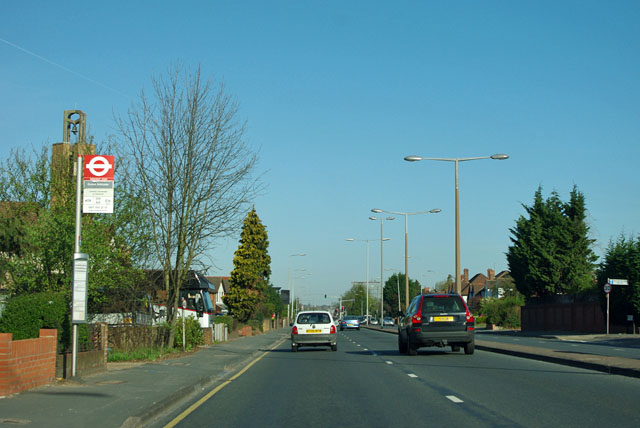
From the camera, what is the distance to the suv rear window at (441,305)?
21.7m

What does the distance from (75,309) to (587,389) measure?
9.29 meters

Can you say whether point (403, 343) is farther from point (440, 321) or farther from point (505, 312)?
point (505, 312)

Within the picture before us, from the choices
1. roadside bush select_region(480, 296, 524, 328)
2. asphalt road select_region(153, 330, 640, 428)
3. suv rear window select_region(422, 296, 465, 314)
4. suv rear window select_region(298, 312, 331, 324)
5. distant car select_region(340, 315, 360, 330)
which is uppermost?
suv rear window select_region(422, 296, 465, 314)

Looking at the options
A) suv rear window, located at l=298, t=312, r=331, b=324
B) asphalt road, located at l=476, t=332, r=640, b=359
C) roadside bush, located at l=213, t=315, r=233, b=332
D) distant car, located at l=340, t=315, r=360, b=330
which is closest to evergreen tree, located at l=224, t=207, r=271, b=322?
distant car, located at l=340, t=315, r=360, b=330

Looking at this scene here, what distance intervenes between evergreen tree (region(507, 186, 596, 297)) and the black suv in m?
42.8

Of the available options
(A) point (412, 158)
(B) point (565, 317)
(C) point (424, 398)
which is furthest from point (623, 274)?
(C) point (424, 398)

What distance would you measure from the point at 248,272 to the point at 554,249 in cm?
2658

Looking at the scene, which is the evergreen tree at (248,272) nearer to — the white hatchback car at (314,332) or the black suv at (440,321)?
the white hatchback car at (314,332)

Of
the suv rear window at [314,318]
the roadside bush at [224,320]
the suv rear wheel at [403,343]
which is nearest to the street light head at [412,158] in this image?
the suv rear window at [314,318]

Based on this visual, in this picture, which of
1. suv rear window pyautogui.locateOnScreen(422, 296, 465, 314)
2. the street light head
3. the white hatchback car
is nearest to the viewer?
suv rear window pyautogui.locateOnScreen(422, 296, 465, 314)

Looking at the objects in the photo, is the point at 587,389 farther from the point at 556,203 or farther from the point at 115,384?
the point at 556,203

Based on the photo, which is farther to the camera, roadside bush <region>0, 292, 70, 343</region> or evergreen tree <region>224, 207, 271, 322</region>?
evergreen tree <region>224, 207, 271, 322</region>

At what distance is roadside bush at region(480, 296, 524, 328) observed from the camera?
72938 mm

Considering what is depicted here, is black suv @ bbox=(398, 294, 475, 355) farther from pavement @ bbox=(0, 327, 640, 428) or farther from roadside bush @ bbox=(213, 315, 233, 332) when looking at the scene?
roadside bush @ bbox=(213, 315, 233, 332)
